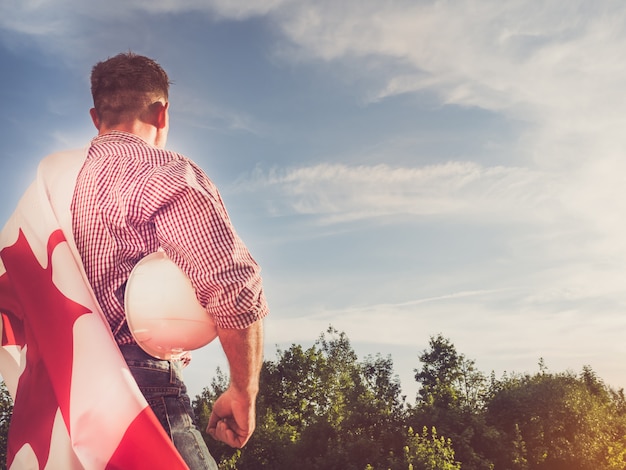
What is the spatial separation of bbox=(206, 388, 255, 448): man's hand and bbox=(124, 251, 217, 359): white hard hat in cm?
23

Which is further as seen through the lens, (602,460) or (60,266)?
(602,460)

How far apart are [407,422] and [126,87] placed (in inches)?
1958

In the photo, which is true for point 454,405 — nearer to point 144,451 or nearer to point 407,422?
point 407,422

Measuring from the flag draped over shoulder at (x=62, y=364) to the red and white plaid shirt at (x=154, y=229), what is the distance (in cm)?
7

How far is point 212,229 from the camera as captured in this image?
79.7 inches

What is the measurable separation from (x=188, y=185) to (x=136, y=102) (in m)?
0.56

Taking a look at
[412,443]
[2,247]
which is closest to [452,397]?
[412,443]

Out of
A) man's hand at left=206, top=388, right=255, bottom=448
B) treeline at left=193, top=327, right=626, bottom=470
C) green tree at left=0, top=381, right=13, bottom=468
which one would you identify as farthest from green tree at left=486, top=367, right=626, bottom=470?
man's hand at left=206, top=388, right=255, bottom=448

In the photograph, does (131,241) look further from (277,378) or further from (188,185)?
(277,378)

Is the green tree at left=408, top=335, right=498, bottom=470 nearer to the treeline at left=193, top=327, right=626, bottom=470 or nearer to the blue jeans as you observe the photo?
the treeline at left=193, top=327, right=626, bottom=470

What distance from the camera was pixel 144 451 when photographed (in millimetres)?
1931

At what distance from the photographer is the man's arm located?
205 centimetres

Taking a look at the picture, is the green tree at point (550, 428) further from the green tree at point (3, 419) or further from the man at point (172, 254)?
the man at point (172, 254)

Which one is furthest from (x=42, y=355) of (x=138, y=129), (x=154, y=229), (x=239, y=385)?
(x=138, y=129)
